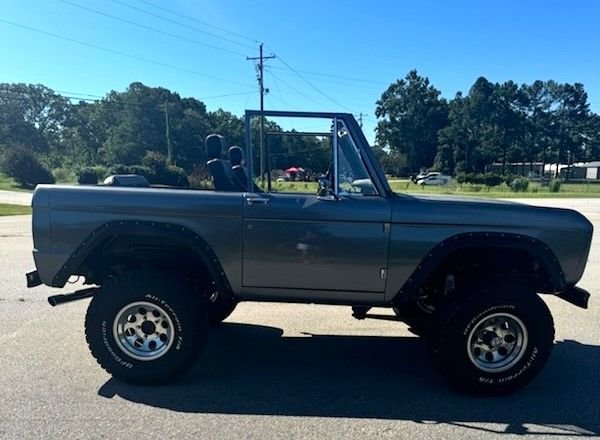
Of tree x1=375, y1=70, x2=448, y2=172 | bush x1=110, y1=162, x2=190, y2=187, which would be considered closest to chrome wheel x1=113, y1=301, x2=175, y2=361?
bush x1=110, y1=162, x2=190, y2=187

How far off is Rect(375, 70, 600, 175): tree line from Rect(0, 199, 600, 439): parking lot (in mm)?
93213

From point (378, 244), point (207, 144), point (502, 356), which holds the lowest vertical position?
point (502, 356)

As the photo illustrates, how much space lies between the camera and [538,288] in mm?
4004

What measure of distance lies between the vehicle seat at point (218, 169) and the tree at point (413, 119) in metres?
102

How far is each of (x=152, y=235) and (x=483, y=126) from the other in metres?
103

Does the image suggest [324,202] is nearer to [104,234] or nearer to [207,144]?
[207,144]

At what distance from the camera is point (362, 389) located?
3873 mm

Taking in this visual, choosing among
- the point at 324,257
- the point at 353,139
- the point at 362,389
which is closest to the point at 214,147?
the point at 353,139

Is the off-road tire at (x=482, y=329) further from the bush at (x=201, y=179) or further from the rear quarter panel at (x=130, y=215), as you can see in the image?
the bush at (x=201, y=179)

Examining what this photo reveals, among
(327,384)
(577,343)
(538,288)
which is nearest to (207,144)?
(327,384)

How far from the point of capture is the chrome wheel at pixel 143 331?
3.86m

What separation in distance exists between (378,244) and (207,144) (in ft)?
5.75

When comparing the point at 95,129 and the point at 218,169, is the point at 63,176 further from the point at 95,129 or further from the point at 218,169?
the point at 95,129

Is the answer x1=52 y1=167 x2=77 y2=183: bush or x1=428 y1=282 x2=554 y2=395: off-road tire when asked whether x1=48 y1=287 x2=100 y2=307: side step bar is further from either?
x1=52 y1=167 x2=77 y2=183: bush
